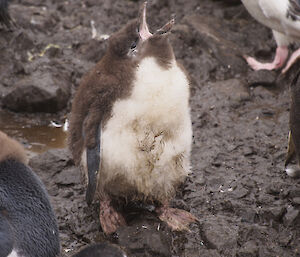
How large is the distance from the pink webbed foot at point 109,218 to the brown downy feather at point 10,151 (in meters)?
0.87

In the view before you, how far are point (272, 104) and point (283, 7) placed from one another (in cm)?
87

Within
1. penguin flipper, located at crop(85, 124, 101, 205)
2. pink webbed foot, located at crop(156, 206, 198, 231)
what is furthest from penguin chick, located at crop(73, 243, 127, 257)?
pink webbed foot, located at crop(156, 206, 198, 231)

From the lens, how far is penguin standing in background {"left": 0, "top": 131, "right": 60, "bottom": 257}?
3201 mm

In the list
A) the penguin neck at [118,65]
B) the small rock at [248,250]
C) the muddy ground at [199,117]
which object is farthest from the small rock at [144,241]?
the penguin neck at [118,65]

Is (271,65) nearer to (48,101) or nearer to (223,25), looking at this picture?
(223,25)

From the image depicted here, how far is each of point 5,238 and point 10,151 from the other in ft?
1.54

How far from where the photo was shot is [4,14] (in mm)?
6758

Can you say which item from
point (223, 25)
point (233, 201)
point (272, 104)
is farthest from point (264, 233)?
point (223, 25)

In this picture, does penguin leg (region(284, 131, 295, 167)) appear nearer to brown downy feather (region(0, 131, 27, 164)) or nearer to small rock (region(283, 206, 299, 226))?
small rock (region(283, 206, 299, 226))

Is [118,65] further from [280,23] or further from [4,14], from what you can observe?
[4,14]

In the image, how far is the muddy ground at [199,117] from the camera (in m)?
3.99

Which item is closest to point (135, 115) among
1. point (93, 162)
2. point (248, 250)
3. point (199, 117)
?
point (93, 162)

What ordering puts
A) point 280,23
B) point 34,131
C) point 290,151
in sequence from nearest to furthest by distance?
1. point 290,151
2. point 34,131
3. point 280,23

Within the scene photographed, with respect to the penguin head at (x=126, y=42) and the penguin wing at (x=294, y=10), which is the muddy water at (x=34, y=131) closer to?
the penguin head at (x=126, y=42)
